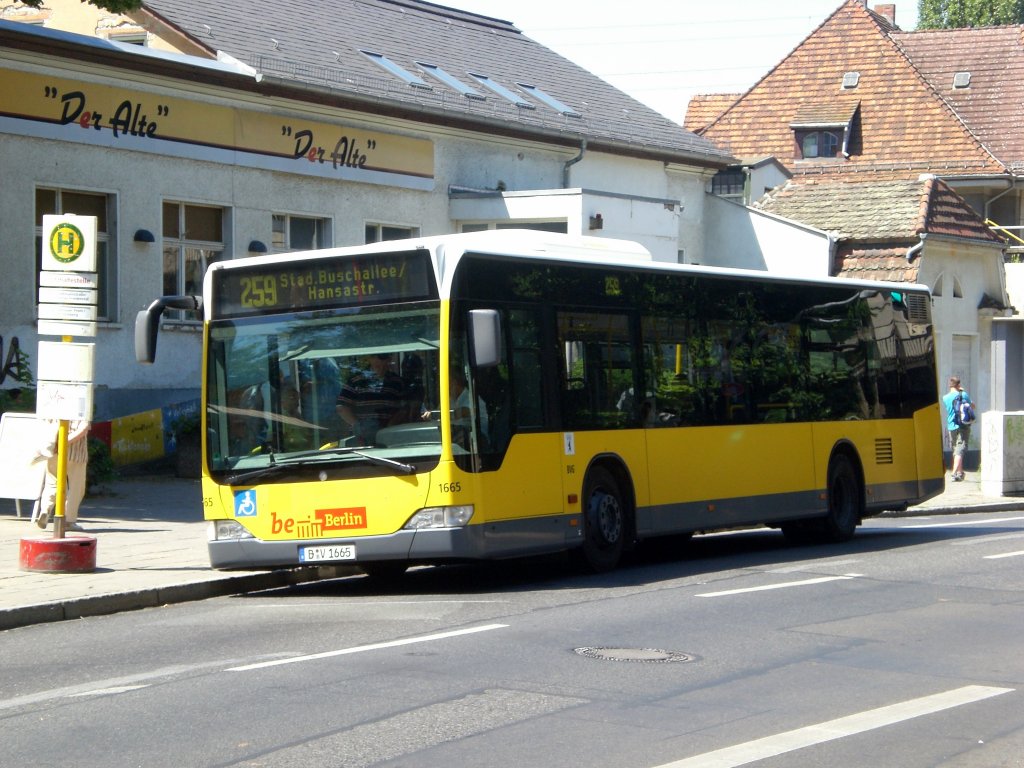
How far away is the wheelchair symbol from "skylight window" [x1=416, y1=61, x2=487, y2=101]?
63.6 feet

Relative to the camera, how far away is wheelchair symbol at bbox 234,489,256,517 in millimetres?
13164

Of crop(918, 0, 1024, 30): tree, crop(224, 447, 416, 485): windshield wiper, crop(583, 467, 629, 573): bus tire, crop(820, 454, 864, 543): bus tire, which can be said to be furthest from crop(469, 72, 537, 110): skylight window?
crop(918, 0, 1024, 30): tree

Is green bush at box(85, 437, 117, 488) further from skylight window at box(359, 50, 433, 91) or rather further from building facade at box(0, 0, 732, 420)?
skylight window at box(359, 50, 433, 91)

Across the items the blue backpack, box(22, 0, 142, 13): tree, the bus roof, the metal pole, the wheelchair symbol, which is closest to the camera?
the bus roof

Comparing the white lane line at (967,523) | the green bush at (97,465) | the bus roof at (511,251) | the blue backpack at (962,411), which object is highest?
the bus roof at (511,251)

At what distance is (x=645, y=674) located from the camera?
899 cm

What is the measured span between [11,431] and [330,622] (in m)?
7.67

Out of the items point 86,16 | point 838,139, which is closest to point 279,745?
point 86,16

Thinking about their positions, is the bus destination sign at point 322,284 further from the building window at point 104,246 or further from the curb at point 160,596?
the building window at point 104,246

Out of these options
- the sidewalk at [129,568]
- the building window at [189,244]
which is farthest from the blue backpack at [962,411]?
the sidewalk at [129,568]

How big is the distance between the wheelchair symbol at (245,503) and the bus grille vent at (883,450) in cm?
840

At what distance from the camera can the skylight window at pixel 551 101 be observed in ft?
112

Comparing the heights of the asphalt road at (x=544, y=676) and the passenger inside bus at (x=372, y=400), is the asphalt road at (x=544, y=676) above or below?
below

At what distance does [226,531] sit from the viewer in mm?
13258
